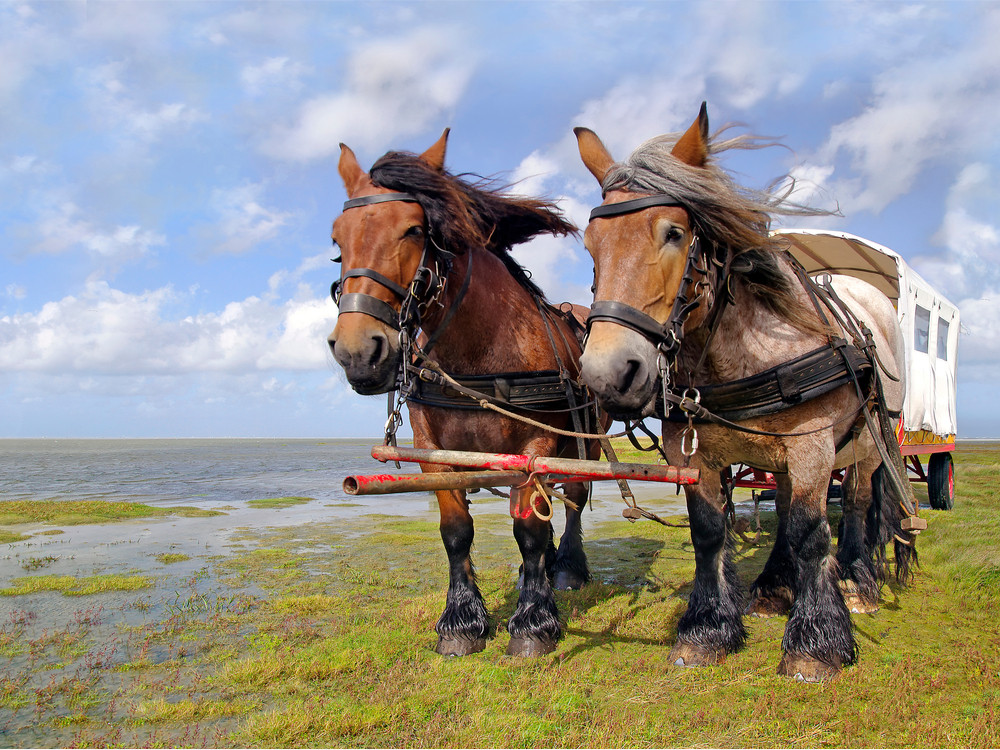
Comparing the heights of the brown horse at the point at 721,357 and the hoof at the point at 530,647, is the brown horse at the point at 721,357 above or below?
above

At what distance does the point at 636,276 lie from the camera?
2826mm

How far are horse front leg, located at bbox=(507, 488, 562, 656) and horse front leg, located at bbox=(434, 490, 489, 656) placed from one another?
0.23 m

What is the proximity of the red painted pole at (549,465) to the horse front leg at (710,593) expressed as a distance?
48cm

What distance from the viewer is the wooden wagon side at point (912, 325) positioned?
20.7ft

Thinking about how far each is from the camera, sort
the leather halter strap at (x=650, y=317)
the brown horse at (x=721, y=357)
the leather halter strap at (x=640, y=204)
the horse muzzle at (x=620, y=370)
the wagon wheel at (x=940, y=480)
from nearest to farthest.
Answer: the horse muzzle at (x=620, y=370) < the leather halter strap at (x=650, y=317) < the brown horse at (x=721, y=357) < the leather halter strap at (x=640, y=204) < the wagon wheel at (x=940, y=480)

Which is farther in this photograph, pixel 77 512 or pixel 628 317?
pixel 77 512

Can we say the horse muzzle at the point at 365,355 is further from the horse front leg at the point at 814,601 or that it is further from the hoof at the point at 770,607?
the hoof at the point at 770,607

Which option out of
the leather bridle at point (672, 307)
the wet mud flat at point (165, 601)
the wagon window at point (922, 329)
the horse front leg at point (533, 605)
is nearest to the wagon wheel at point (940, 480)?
the wagon window at point (922, 329)

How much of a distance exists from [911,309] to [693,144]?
16.5 feet

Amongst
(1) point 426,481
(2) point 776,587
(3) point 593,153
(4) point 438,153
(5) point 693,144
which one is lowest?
(2) point 776,587

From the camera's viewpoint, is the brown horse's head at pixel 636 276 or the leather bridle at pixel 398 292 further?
the leather bridle at pixel 398 292

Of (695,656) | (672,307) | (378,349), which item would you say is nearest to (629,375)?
(672,307)

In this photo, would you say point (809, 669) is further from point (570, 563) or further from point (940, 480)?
point (940, 480)

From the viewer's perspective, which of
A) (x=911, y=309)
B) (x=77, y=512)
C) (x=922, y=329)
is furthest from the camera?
(x=77, y=512)
